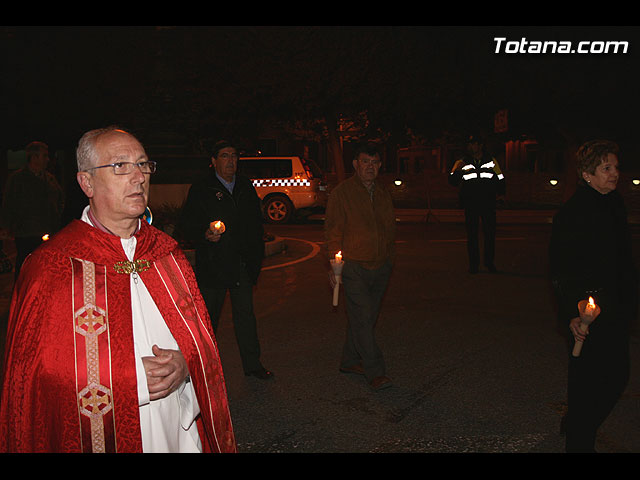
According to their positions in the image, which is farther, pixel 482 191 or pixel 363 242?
pixel 482 191

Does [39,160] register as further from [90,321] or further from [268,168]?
[268,168]

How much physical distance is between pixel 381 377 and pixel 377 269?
90cm

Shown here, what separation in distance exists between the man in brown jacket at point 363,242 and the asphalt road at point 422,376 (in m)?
0.38

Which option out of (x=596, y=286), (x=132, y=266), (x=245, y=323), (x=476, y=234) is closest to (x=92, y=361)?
(x=132, y=266)

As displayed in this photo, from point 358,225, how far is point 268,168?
15163 millimetres

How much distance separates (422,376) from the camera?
604cm

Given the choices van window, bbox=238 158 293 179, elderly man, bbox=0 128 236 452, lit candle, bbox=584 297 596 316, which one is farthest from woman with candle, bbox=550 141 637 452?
van window, bbox=238 158 293 179

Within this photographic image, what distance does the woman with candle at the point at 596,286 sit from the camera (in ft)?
13.0

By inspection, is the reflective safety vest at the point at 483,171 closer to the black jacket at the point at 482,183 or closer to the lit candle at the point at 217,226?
the black jacket at the point at 482,183

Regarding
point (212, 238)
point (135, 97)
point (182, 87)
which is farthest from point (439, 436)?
point (182, 87)

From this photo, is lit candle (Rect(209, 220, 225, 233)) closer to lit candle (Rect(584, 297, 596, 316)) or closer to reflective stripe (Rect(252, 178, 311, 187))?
lit candle (Rect(584, 297, 596, 316))

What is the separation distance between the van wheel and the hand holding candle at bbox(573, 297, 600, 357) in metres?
16.8

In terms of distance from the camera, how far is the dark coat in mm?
3955

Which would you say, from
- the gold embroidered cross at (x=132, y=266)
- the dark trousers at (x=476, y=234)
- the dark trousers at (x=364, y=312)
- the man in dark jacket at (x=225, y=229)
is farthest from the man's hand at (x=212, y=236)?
the dark trousers at (x=476, y=234)
